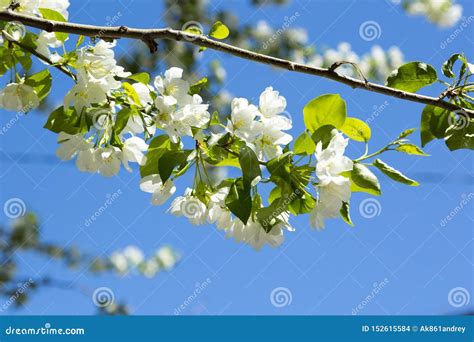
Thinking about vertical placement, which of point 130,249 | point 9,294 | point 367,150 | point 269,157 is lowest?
point 9,294

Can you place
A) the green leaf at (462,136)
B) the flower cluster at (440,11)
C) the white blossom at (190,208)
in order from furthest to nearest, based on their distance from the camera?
the flower cluster at (440,11) → the green leaf at (462,136) → the white blossom at (190,208)

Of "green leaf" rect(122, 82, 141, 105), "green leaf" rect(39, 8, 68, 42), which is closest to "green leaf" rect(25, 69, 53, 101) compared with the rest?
"green leaf" rect(39, 8, 68, 42)

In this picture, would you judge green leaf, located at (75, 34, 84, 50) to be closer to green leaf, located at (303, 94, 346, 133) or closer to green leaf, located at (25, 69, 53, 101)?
green leaf, located at (25, 69, 53, 101)

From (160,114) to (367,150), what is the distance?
0.30 metres

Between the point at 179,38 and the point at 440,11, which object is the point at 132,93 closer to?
the point at 179,38

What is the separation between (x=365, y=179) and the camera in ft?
2.71

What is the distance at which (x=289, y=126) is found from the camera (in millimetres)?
916

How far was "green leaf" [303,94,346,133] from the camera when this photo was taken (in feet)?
2.92

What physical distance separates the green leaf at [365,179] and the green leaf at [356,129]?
93 millimetres

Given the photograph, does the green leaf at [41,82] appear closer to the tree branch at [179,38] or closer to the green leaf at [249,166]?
the tree branch at [179,38]

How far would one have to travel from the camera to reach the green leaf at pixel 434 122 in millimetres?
1062

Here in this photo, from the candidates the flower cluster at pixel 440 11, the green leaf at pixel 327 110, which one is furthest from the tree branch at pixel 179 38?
the flower cluster at pixel 440 11

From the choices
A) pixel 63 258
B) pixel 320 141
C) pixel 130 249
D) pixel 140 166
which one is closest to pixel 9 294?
pixel 63 258

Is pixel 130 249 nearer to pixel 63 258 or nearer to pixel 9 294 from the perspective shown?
pixel 63 258
